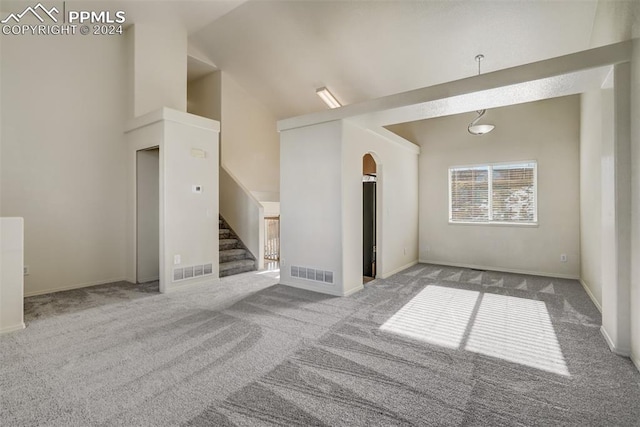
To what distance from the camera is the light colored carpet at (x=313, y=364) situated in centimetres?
177

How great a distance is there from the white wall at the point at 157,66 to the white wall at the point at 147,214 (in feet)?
2.65

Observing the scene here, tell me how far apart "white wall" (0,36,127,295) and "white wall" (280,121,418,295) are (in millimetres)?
2869

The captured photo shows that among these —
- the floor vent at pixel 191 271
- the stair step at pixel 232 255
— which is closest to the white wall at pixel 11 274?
the floor vent at pixel 191 271

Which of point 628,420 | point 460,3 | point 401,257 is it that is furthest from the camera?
point 401,257

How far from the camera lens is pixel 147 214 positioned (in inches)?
200

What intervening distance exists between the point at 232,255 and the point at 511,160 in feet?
18.4

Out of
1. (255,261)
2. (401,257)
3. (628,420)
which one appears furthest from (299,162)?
(628,420)

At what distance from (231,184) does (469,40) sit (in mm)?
5054

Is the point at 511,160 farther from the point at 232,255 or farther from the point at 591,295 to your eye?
the point at 232,255

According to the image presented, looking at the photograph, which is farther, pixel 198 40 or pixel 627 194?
pixel 198 40

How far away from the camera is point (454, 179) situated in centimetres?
639

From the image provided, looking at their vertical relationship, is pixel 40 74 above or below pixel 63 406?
above

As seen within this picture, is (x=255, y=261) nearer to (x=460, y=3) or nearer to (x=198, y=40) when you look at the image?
(x=198, y=40)

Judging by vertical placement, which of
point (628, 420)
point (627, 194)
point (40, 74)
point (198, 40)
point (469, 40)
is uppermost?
point (198, 40)
